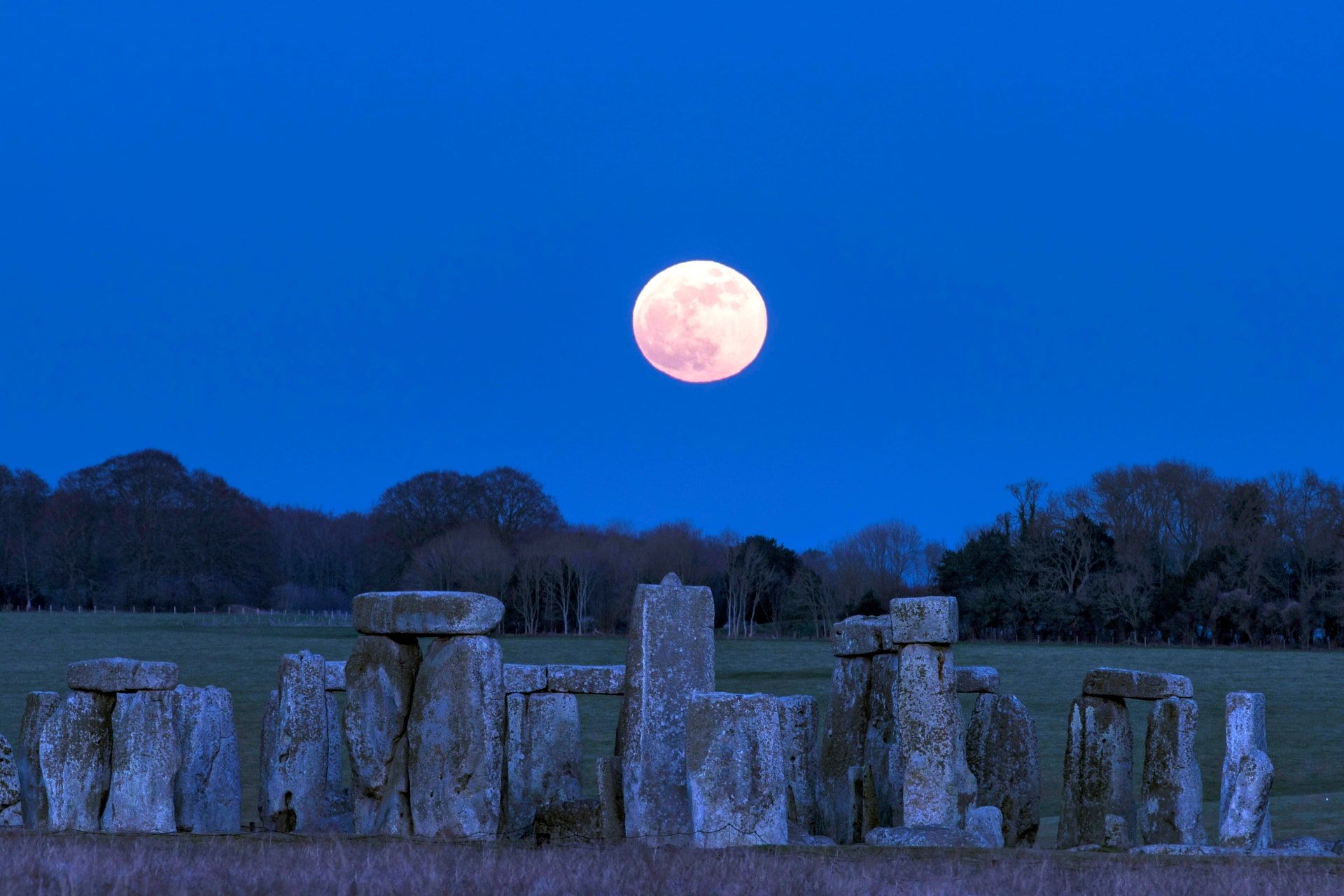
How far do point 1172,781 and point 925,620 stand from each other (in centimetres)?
437

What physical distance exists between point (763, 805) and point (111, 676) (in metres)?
7.28

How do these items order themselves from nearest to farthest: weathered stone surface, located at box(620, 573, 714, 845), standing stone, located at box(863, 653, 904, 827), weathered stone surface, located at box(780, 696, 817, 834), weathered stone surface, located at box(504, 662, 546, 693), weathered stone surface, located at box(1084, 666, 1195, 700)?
weathered stone surface, located at box(620, 573, 714, 845), weathered stone surface, located at box(780, 696, 817, 834), standing stone, located at box(863, 653, 904, 827), weathered stone surface, located at box(1084, 666, 1195, 700), weathered stone surface, located at box(504, 662, 546, 693)

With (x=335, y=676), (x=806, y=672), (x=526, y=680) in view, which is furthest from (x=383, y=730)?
(x=806, y=672)

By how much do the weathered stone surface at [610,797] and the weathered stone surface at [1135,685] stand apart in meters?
6.18

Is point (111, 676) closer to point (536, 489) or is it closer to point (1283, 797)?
point (1283, 797)

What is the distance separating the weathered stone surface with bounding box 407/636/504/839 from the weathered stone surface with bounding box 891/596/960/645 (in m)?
4.20

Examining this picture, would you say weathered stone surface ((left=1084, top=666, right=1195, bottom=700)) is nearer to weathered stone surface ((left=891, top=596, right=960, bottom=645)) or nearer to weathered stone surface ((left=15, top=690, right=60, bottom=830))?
weathered stone surface ((left=891, top=596, right=960, bottom=645))

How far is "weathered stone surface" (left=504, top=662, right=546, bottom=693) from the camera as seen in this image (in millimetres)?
19516

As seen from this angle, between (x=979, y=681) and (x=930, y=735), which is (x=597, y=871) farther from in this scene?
(x=979, y=681)

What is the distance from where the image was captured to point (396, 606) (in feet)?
50.4

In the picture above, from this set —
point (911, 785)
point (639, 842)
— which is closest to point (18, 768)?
point (639, 842)

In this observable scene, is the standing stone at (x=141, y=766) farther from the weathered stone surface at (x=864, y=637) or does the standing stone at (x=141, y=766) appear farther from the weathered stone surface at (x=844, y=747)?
the weathered stone surface at (x=864, y=637)

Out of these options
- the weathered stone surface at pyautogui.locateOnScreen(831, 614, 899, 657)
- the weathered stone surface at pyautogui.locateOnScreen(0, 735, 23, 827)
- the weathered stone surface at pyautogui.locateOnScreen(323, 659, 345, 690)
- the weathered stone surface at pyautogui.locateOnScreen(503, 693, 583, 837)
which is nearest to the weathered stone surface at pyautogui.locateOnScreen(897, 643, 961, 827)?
the weathered stone surface at pyautogui.locateOnScreen(831, 614, 899, 657)

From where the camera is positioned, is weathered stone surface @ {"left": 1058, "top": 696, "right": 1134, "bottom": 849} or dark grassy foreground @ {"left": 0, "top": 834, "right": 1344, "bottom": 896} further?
weathered stone surface @ {"left": 1058, "top": 696, "right": 1134, "bottom": 849}
